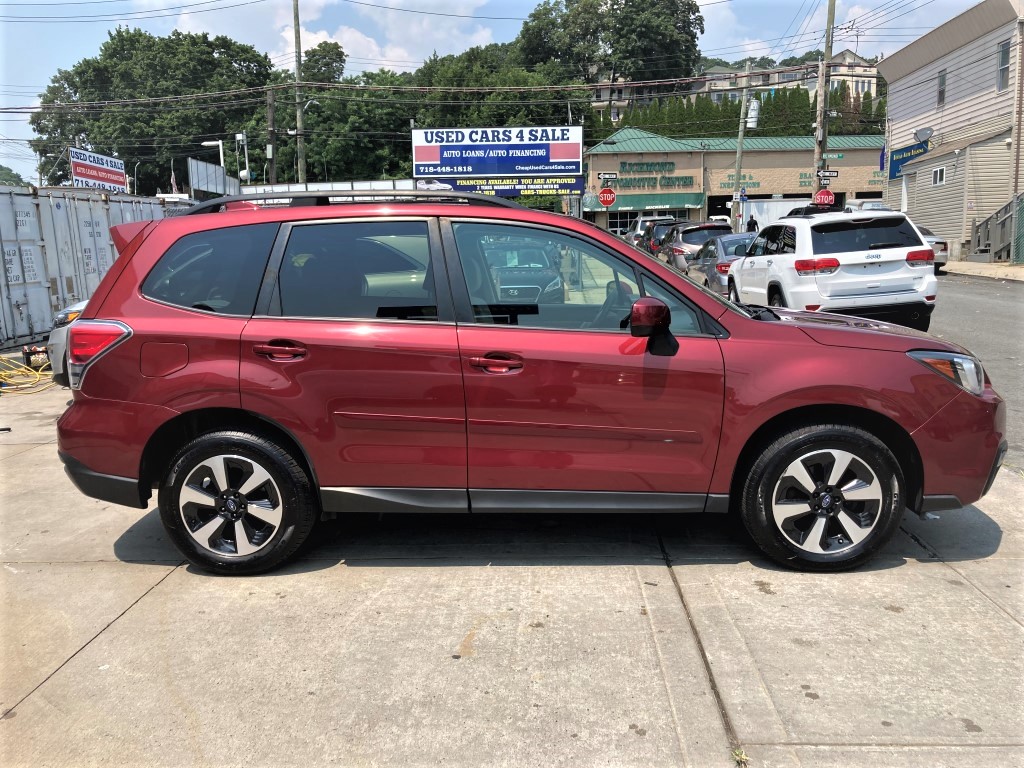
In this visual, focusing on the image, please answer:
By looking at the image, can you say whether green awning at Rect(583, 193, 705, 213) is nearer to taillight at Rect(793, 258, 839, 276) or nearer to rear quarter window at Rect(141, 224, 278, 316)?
taillight at Rect(793, 258, 839, 276)

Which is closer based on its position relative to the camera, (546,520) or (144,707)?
(144,707)

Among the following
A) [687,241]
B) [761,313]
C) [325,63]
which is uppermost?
[325,63]

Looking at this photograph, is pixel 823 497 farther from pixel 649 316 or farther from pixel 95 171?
pixel 95 171

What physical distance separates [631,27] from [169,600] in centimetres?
9683

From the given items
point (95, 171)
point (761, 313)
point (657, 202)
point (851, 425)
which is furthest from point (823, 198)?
point (95, 171)

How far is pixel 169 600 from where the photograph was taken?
378cm

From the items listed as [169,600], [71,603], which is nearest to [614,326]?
[169,600]

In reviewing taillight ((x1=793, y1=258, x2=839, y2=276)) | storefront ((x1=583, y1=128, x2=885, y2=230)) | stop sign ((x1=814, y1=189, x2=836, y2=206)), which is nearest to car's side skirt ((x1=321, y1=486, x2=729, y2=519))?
taillight ((x1=793, y1=258, x2=839, y2=276))

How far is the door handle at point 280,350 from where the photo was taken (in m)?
3.79

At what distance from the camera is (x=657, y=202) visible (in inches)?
2133

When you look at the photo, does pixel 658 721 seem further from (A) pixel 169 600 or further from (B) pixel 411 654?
(A) pixel 169 600

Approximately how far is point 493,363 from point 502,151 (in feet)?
72.9

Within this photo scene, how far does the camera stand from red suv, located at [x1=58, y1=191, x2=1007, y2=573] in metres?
3.74

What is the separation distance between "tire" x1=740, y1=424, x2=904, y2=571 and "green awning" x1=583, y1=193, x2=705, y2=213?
5142 centimetres
